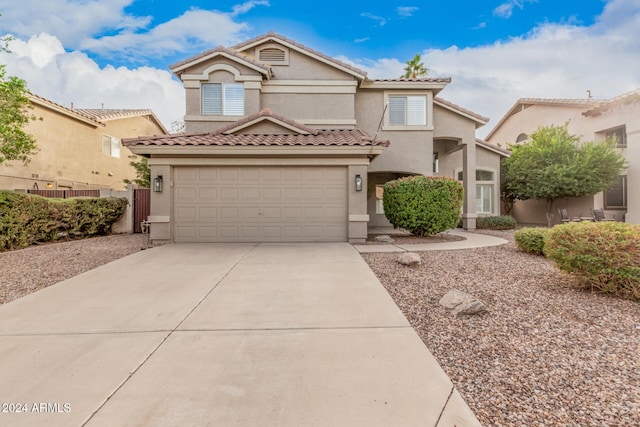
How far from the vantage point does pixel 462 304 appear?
407 centimetres

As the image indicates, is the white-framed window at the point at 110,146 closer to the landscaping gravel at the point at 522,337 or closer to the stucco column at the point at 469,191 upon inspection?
the landscaping gravel at the point at 522,337

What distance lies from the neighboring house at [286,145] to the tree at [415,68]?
34.4 ft

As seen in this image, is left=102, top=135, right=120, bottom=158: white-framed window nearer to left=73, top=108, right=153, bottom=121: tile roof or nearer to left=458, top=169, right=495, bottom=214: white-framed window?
left=73, top=108, right=153, bottom=121: tile roof

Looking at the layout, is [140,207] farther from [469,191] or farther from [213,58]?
[469,191]

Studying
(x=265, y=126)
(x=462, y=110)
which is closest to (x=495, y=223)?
(x=462, y=110)

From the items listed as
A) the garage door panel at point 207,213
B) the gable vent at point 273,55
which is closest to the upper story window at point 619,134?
the gable vent at point 273,55

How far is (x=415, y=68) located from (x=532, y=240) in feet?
61.8

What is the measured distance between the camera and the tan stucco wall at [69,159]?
14.6m

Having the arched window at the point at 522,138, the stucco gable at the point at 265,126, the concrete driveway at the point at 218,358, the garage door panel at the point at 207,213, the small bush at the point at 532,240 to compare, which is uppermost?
the arched window at the point at 522,138

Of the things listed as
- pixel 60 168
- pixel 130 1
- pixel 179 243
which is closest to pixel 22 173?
pixel 60 168

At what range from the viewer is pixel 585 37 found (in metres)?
16.1

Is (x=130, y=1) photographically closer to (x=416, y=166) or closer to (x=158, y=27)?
(x=158, y=27)

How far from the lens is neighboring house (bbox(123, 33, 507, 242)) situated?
372 inches

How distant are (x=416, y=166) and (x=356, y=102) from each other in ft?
12.3
